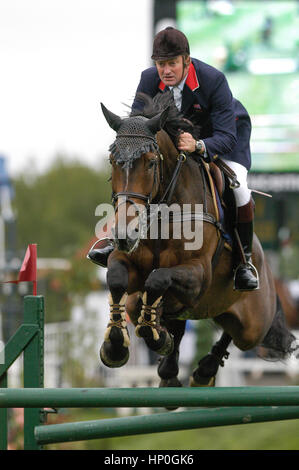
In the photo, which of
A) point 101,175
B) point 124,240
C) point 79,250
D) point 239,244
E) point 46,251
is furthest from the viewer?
point 101,175

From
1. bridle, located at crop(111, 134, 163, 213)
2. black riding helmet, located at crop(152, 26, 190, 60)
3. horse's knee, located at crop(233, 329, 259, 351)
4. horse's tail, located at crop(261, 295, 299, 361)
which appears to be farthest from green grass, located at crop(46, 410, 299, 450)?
black riding helmet, located at crop(152, 26, 190, 60)

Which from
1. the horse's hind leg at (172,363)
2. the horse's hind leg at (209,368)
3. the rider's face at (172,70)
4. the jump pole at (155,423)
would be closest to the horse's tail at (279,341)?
the horse's hind leg at (209,368)

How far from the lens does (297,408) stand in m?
4.22

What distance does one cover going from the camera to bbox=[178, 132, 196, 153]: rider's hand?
167 inches

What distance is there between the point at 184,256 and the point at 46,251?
30.2 meters

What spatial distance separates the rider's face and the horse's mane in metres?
0.08

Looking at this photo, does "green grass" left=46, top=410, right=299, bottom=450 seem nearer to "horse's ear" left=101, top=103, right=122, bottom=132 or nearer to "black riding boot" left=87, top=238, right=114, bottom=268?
"black riding boot" left=87, top=238, right=114, bottom=268

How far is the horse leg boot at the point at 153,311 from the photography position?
3988 mm

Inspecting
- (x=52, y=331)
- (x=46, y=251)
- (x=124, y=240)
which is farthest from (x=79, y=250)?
(x=46, y=251)

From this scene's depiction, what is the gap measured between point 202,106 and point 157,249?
823 millimetres

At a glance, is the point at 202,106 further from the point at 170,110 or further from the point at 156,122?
the point at 156,122

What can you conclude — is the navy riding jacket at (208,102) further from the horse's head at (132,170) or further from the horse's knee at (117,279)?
the horse's knee at (117,279)

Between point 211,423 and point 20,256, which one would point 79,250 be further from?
point 211,423

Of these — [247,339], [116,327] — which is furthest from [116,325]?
[247,339]
